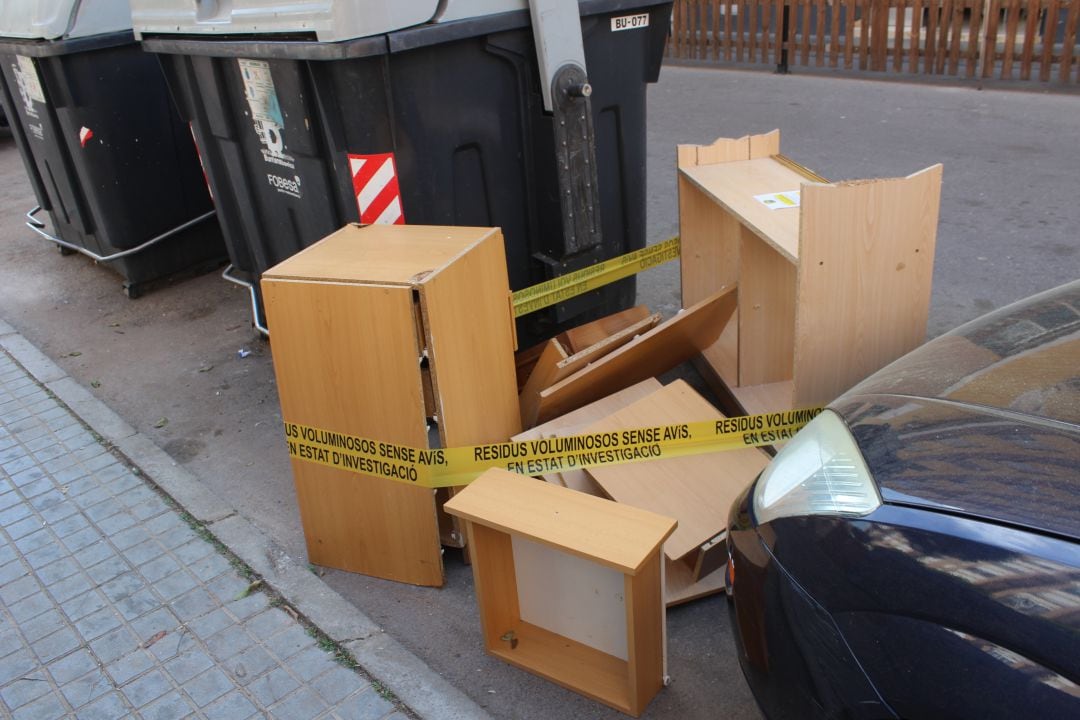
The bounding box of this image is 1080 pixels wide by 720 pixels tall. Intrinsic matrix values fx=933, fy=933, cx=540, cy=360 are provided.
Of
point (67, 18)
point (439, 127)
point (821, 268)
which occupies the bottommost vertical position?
point (821, 268)

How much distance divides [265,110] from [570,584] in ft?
9.28

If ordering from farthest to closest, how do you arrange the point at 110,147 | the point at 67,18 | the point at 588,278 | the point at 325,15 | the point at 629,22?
the point at 110,147 < the point at 67,18 < the point at 588,278 < the point at 629,22 < the point at 325,15

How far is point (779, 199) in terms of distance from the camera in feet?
11.8

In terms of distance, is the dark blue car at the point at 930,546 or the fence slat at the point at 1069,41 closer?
the dark blue car at the point at 930,546

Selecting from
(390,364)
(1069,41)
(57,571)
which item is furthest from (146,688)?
(1069,41)

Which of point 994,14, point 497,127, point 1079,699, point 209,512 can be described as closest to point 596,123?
point 497,127

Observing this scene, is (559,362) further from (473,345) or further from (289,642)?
(289,642)

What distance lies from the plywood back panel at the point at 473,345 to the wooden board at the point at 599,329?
0.63 meters

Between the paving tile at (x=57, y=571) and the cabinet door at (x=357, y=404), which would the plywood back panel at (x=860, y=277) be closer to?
the cabinet door at (x=357, y=404)

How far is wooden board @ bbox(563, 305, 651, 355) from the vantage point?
13.9 feet

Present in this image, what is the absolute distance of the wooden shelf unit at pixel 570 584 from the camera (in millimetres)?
2725

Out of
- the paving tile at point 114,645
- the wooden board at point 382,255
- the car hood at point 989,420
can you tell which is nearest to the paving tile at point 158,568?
the paving tile at point 114,645

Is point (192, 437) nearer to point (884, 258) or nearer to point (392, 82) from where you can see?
point (392, 82)

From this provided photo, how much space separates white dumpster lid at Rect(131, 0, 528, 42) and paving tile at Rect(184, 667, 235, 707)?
2384 mm
